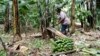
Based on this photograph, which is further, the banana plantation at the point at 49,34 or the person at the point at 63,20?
the person at the point at 63,20

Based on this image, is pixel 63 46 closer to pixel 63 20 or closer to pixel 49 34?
pixel 49 34

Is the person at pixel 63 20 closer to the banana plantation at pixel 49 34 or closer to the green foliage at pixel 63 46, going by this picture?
the banana plantation at pixel 49 34

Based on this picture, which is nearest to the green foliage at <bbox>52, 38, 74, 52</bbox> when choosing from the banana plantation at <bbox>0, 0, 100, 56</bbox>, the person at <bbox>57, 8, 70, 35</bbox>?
the banana plantation at <bbox>0, 0, 100, 56</bbox>

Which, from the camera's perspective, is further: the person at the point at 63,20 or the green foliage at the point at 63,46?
the person at the point at 63,20

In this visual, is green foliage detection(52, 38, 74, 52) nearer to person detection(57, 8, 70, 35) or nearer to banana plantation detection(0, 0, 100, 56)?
banana plantation detection(0, 0, 100, 56)

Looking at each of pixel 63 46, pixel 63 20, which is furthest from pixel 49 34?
pixel 63 46

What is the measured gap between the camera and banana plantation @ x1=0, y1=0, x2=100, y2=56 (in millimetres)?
7559

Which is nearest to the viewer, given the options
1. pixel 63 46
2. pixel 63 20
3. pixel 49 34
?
pixel 63 46

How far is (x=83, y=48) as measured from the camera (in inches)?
304

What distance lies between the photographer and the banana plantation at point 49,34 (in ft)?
24.8

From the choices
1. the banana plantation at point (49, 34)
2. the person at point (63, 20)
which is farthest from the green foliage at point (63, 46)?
the person at point (63, 20)

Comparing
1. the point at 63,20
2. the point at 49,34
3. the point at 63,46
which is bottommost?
the point at 49,34

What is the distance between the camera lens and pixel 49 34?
394 inches

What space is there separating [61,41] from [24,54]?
3.87 feet
